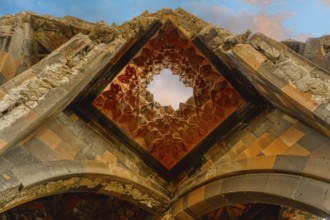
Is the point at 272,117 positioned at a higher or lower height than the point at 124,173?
higher

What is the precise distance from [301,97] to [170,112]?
2.78 metres

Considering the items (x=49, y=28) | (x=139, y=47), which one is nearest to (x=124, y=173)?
(x=139, y=47)

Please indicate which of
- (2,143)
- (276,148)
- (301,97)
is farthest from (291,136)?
(2,143)

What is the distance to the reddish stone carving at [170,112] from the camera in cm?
562

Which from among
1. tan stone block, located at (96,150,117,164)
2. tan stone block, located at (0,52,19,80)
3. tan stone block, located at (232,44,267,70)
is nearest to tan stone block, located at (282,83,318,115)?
tan stone block, located at (232,44,267,70)

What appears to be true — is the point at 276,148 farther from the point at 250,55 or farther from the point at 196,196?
the point at 196,196

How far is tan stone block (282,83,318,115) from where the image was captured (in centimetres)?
362

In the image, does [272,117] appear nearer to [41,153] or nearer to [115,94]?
[115,94]

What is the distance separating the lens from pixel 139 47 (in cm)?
564

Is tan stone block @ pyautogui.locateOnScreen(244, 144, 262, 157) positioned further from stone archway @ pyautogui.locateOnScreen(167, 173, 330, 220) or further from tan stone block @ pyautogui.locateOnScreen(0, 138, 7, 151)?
tan stone block @ pyautogui.locateOnScreen(0, 138, 7, 151)

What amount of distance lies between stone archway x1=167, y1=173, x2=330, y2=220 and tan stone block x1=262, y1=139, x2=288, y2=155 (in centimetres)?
29

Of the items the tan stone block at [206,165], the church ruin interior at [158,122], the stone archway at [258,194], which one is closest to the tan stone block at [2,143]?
the church ruin interior at [158,122]

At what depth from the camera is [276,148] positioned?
14.5 feet

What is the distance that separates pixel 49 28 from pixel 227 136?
3093 mm
